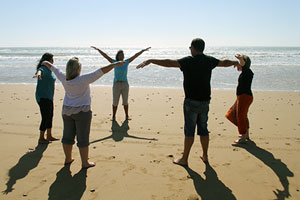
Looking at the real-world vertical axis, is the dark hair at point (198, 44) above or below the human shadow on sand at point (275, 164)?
above

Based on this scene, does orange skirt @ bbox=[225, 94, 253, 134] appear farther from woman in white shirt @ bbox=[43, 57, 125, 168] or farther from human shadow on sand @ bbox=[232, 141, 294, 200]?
woman in white shirt @ bbox=[43, 57, 125, 168]

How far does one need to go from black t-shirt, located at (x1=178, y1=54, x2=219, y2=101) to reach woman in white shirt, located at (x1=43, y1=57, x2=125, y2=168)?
997 millimetres

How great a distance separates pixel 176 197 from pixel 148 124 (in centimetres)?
363

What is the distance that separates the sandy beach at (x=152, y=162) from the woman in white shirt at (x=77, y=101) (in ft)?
1.83

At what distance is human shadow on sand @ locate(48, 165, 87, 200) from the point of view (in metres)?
3.47

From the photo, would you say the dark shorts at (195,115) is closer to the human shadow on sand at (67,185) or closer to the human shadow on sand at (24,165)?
the human shadow on sand at (67,185)

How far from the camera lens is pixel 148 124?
6996mm

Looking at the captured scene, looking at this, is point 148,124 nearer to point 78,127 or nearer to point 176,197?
point 78,127

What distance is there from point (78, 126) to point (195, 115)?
184cm

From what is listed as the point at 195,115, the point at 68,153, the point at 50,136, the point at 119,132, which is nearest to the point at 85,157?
the point at 68,153

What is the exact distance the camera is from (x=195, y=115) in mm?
4121

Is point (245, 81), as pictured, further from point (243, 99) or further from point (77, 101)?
point (77, 101)

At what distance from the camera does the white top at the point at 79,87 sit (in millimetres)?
3723

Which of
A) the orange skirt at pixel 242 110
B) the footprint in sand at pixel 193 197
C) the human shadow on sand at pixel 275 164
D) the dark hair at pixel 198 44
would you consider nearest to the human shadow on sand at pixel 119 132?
the orange skirt at pixel 242 110
